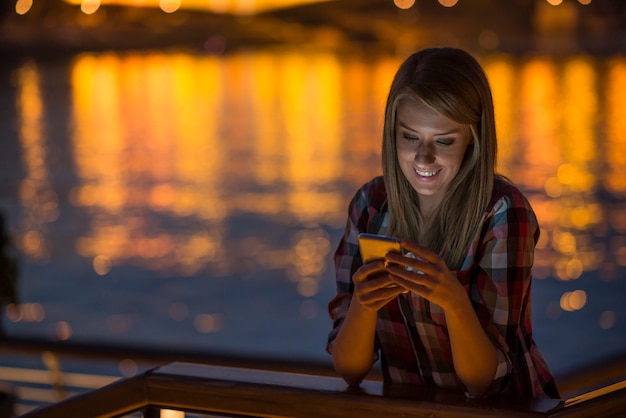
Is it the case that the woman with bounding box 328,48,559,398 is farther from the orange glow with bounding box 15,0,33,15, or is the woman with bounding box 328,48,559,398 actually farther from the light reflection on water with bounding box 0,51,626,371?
the orange glow with bounding box 15,0,33,15

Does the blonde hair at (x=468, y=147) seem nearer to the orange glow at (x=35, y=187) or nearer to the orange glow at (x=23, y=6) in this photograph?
the orange glow at (x=35, y=187)

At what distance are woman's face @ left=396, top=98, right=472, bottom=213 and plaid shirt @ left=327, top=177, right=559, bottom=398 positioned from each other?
63mm

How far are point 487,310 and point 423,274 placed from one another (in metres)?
0.14

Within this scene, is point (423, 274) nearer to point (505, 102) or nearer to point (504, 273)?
point (504, 273)

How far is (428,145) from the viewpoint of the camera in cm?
130

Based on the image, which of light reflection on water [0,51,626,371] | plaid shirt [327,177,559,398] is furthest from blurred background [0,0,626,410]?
plaid shirt [327,177,559,398]

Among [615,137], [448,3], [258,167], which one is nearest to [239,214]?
[258,167]

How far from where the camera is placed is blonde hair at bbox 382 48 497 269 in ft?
4.16

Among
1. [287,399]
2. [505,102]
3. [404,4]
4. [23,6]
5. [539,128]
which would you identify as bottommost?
[287,399]

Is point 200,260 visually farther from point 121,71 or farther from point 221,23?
point 121,71

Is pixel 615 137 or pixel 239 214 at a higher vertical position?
pixel 615 137

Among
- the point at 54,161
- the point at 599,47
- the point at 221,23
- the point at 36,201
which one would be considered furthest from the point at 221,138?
the point at 599,47

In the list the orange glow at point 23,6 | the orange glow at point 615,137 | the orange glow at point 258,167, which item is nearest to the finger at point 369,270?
the orange glow at point 258,167

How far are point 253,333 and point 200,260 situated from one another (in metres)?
2.54
